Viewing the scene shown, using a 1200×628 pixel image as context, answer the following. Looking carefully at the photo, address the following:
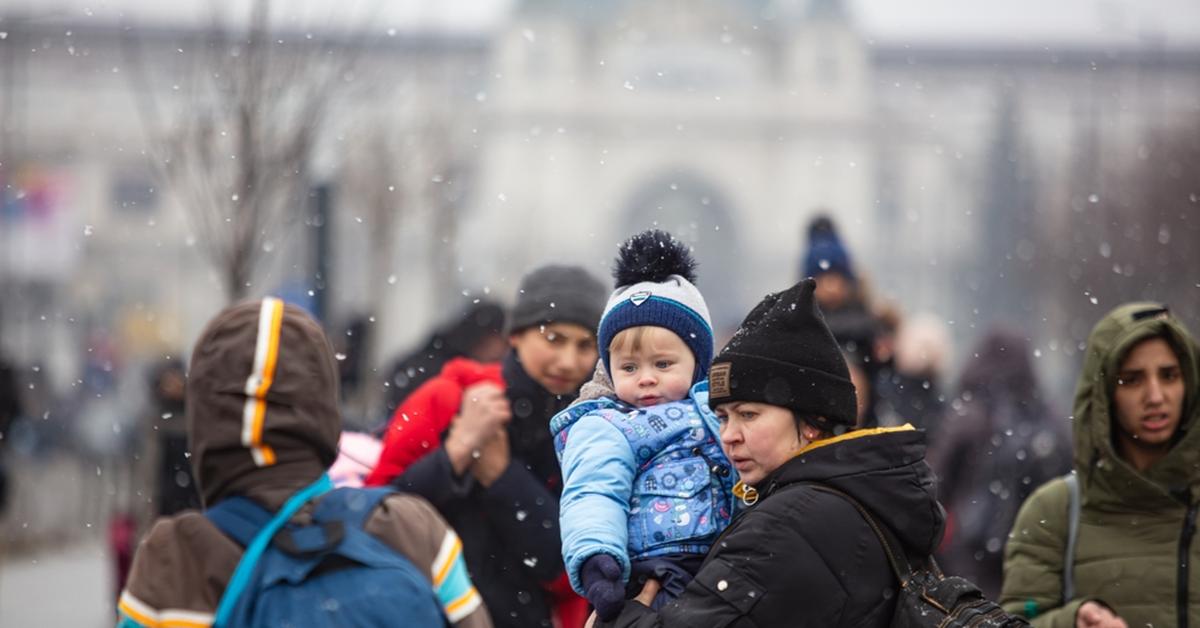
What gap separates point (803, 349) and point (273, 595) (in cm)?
120

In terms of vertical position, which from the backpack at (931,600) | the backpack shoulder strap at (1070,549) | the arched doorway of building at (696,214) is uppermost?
the backpack at (931,600)

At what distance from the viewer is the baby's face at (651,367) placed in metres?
3.68

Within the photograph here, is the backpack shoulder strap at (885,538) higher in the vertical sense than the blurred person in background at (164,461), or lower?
higher

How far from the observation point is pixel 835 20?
8638 centimetres

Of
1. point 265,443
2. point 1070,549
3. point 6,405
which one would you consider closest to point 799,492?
point 265,443

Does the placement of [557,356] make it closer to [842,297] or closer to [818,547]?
[818,547]

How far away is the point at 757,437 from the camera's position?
3.38 m

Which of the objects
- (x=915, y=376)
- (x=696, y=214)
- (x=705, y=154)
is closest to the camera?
(x=915, y=376)

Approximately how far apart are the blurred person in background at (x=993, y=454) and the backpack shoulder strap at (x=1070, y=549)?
2.45 metres

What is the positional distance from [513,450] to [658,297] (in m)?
1.31

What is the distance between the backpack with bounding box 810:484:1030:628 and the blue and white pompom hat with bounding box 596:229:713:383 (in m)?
0.60

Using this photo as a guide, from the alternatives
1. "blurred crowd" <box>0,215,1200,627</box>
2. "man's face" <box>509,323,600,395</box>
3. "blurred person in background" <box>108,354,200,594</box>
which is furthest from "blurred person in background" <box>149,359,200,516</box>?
"man's face" <box>509,323,600,395</box>

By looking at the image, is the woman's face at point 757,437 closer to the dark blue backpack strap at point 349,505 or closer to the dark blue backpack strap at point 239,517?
the dark blue backpack strap at point 349,505

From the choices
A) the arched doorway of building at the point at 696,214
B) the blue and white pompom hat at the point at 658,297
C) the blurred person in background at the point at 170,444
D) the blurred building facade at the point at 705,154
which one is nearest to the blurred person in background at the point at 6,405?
the blurred person in background at the point at 170,444
